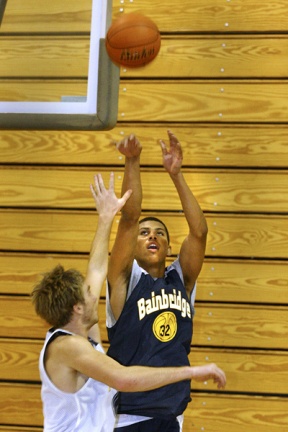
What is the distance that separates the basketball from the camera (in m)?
4.28

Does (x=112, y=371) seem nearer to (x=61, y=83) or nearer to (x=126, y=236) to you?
(x=126, y=236)

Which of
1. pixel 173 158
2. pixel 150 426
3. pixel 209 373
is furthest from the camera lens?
pixel 173 158

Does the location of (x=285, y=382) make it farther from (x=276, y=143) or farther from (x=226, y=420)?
(x=276, y=143)

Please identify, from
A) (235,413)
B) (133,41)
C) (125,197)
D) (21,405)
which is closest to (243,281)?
(235,413)

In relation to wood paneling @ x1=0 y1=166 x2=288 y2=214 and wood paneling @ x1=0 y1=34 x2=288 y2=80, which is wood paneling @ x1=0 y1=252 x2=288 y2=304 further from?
wood paneling @ x1=0 y1=34 x2=288 y2=80

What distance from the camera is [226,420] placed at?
16.9ft

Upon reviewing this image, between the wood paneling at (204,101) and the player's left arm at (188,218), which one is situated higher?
the wood paneling at (204,101)

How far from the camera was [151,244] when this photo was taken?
465cm

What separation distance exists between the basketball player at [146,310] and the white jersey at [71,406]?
20.8 inches

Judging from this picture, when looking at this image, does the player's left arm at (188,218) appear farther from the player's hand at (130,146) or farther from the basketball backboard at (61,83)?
the basketball backboard at (61,83)

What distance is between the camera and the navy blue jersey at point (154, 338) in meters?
4.18

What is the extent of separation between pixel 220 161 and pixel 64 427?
2324 mm

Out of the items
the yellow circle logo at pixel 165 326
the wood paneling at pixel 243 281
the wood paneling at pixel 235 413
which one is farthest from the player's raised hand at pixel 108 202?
the wood paneling at pixel 235 413

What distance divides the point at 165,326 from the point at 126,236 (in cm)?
53
